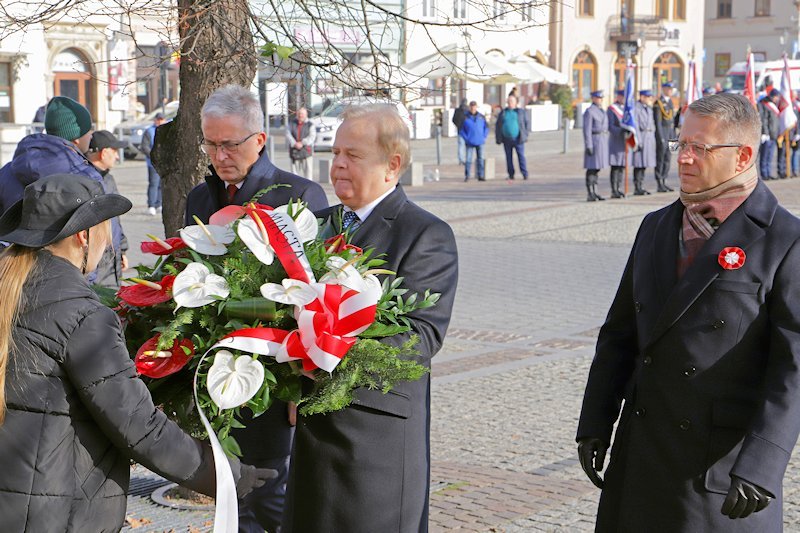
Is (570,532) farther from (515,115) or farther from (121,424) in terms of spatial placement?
(515,115)

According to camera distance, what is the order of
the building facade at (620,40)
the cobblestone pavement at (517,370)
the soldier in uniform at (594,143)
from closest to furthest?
the cobblestone pavement at (517,370) < the soldier in uniform at (594,143) < the building facade at (620,40)

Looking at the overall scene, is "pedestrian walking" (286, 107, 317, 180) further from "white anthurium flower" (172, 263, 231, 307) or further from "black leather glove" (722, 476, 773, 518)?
"black leather glove" (722, 476, 773, 518)

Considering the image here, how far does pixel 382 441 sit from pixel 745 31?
251ft

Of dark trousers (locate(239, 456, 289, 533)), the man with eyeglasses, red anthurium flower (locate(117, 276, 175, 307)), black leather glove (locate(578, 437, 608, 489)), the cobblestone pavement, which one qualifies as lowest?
the cobblestone pavement

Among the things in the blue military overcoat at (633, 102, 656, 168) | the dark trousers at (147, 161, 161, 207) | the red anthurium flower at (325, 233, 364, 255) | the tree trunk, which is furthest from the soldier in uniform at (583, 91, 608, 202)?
the red anthurium flower at (325, 233, 364, 255)

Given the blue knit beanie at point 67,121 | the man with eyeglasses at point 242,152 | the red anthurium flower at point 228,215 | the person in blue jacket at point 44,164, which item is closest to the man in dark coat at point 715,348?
the red anthurium flower at point 228,215

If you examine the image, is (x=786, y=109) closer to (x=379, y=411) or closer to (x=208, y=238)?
(x=379, y=411)

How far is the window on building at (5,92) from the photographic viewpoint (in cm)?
3984

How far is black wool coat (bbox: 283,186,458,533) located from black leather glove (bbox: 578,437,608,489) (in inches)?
20.5

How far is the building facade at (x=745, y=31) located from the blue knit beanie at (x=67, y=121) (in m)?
68.8

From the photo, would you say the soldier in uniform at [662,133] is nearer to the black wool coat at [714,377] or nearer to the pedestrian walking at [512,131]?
the pedestrian walking at [512,131]

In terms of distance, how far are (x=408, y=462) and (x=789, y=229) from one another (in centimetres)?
Result: 135

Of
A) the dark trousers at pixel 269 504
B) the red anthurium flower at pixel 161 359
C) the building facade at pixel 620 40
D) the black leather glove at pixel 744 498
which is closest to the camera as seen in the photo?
the black leather glove at pixel 744 498

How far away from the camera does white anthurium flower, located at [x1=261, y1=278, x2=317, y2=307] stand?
10.7ft
